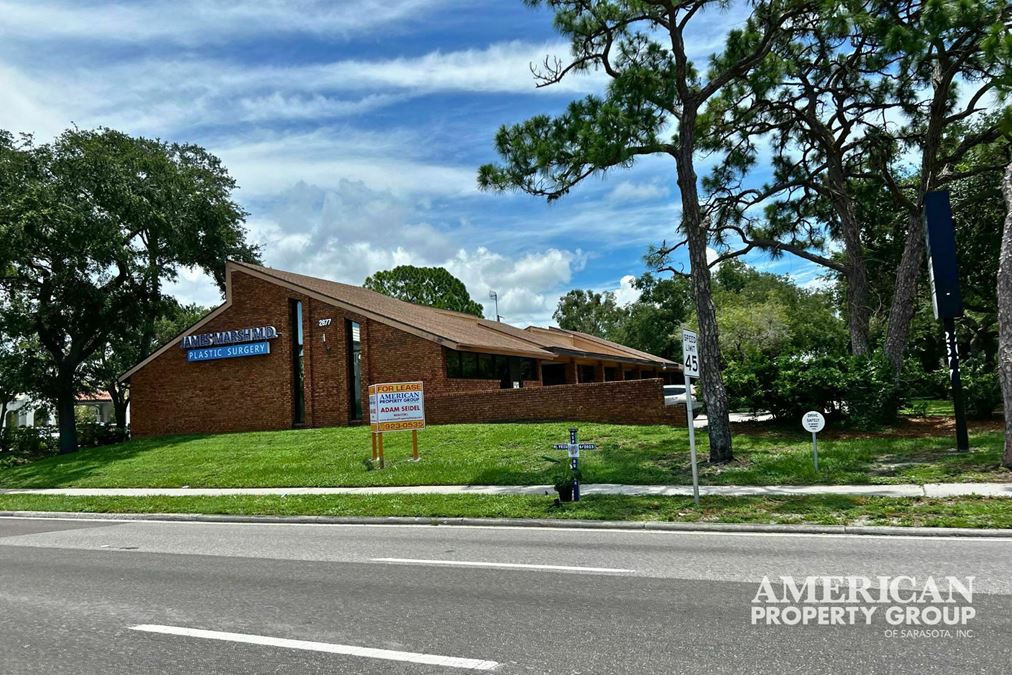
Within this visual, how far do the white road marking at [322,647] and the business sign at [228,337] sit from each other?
26.9m

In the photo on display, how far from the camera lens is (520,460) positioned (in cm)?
1820

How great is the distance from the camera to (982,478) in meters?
12.9

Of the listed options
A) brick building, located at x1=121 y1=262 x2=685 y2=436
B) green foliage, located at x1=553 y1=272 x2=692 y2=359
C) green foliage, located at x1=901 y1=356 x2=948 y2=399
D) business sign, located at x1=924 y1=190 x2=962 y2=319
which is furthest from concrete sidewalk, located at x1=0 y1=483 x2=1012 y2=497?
green foliage, located at x1=553 y1=272 x2=692 y2=359

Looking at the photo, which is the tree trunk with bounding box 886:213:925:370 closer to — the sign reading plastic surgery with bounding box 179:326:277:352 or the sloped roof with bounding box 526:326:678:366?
the sloped roof with bounding box 526:326:678:366

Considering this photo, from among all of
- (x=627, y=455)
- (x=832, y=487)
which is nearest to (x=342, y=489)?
(x=627, y=455)

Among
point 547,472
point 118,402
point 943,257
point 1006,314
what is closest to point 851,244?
point 943,257

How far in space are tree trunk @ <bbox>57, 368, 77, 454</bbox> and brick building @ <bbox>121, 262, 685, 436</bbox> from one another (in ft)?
7.52

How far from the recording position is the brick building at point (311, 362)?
94.8ft

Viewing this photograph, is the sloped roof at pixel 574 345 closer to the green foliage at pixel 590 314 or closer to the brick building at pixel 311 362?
the brick building at pixel 311 362

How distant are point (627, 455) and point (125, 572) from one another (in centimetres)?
1113

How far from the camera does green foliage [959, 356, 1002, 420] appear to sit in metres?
19.4

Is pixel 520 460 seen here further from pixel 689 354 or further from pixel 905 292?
pixel 905 292

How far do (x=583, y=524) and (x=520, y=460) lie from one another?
663 cm

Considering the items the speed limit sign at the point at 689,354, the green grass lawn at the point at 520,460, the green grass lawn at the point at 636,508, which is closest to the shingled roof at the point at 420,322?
the green grass lawn at the point at 520,460
